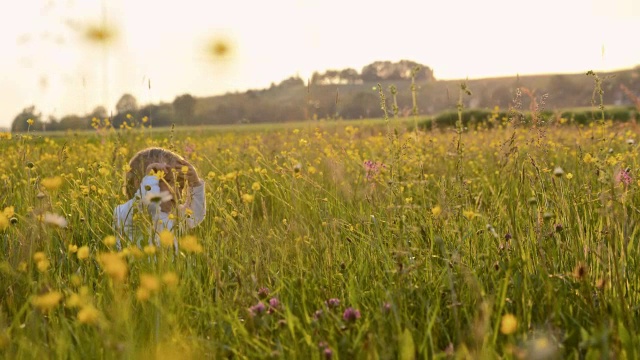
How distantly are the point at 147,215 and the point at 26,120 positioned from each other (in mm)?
2122

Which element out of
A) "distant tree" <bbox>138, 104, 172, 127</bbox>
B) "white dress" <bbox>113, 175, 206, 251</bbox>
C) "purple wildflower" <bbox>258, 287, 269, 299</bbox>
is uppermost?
"distant tree" <bbox>138, 104, 172, 127</bbox>

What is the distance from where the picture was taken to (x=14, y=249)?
255cm

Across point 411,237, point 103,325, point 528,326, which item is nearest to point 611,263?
point 528,326

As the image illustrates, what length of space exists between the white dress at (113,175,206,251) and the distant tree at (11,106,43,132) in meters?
1.23

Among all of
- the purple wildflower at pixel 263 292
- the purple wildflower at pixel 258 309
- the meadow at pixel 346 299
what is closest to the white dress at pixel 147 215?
the meadow at pixel 346 299

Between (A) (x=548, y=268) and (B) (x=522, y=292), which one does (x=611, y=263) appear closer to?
(A) (x=548, y=268)

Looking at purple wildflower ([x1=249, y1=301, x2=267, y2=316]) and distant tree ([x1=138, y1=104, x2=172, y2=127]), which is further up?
distant tree ([x1=138, y1=104, x2=172, y2=127])

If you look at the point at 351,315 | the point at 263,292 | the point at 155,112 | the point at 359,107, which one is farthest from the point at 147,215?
the point at 359,107

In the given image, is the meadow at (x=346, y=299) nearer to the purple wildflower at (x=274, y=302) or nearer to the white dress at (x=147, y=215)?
the purple wildflower at (x=274, y=302)

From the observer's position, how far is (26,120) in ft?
14.2

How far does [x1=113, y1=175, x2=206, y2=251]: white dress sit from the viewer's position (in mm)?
2607

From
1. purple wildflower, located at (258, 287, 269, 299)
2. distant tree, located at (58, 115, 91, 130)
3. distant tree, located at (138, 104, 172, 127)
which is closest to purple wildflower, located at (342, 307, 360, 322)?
purple wildflower, located at (258, 287, 269, 299)

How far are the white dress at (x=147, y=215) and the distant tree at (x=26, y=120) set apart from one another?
1233mm

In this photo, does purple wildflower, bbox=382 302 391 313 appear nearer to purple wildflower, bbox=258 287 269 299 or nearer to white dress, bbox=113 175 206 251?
purple wildflower, bbox=258 287 269 299
